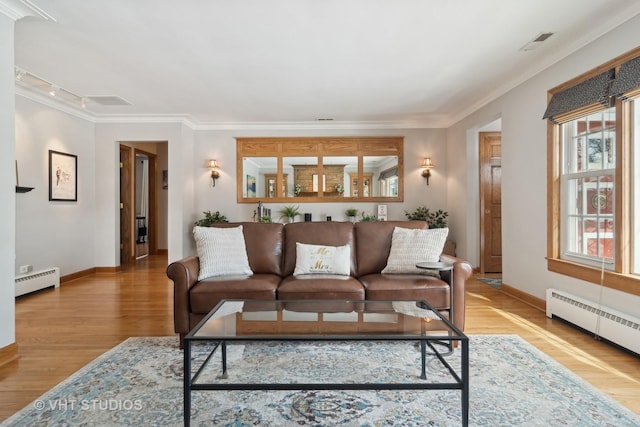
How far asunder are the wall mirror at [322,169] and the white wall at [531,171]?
200 cm

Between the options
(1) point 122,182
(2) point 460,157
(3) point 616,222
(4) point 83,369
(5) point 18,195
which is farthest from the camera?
(1) point 122,182

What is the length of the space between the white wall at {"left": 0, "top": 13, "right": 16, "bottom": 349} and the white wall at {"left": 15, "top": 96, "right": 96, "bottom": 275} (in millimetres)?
2306

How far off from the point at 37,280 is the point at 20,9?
333 cm

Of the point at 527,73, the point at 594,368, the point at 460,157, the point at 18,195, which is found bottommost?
the point at 594,368

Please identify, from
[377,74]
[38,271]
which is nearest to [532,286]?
[377,74]

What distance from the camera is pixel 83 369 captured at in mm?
2264

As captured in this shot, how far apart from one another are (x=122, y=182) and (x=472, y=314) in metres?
6.44

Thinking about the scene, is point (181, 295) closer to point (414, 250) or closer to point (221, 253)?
point (221, 253)

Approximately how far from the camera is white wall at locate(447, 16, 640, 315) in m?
2.95

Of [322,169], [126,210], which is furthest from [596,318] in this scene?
[126,210]

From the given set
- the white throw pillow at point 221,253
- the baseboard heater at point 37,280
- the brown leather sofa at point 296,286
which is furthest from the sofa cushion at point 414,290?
the baseboard heater at point 37,280

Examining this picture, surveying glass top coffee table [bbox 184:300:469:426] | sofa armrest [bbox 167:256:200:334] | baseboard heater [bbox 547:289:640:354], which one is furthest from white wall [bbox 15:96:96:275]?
baseboard heater [bbox 547:289:640:354]

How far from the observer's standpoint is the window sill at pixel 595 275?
2566 millimetres

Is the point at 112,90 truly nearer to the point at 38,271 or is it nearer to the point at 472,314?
the point at 38,271
